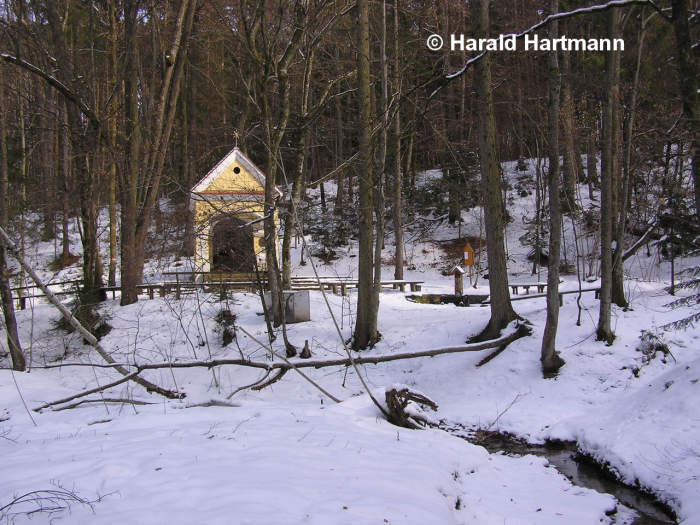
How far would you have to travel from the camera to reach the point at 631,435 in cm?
568

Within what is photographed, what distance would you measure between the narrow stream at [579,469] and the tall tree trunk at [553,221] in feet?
6.77

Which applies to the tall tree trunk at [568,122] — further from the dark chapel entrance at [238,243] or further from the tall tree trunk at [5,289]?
the tall tree trunk at [5,289]

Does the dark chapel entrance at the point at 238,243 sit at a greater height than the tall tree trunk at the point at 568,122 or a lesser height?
lesser

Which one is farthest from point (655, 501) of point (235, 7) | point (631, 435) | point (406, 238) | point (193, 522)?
point (406, 238)

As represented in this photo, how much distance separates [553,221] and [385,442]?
16.4ft

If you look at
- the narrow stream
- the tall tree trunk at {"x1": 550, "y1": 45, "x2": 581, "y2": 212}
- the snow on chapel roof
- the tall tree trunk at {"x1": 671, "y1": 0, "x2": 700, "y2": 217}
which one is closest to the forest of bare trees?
the tall tree trunk at {"x1": 671, "y1": 0, "x2": 700, "y2": 217}

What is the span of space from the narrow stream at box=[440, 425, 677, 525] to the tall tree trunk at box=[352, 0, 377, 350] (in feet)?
14.4

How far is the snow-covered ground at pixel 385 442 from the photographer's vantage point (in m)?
3.51

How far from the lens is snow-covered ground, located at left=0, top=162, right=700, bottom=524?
3506mm

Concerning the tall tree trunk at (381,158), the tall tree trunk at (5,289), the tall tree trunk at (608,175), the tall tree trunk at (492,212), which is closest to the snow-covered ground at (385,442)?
the tall tree trunk at (608,175)

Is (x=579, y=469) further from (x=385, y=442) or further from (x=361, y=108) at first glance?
(x=361, y=108)

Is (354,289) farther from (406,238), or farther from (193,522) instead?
(193,522)

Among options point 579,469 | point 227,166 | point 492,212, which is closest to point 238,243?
point 492,212

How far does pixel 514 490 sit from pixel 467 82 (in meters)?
29.7
